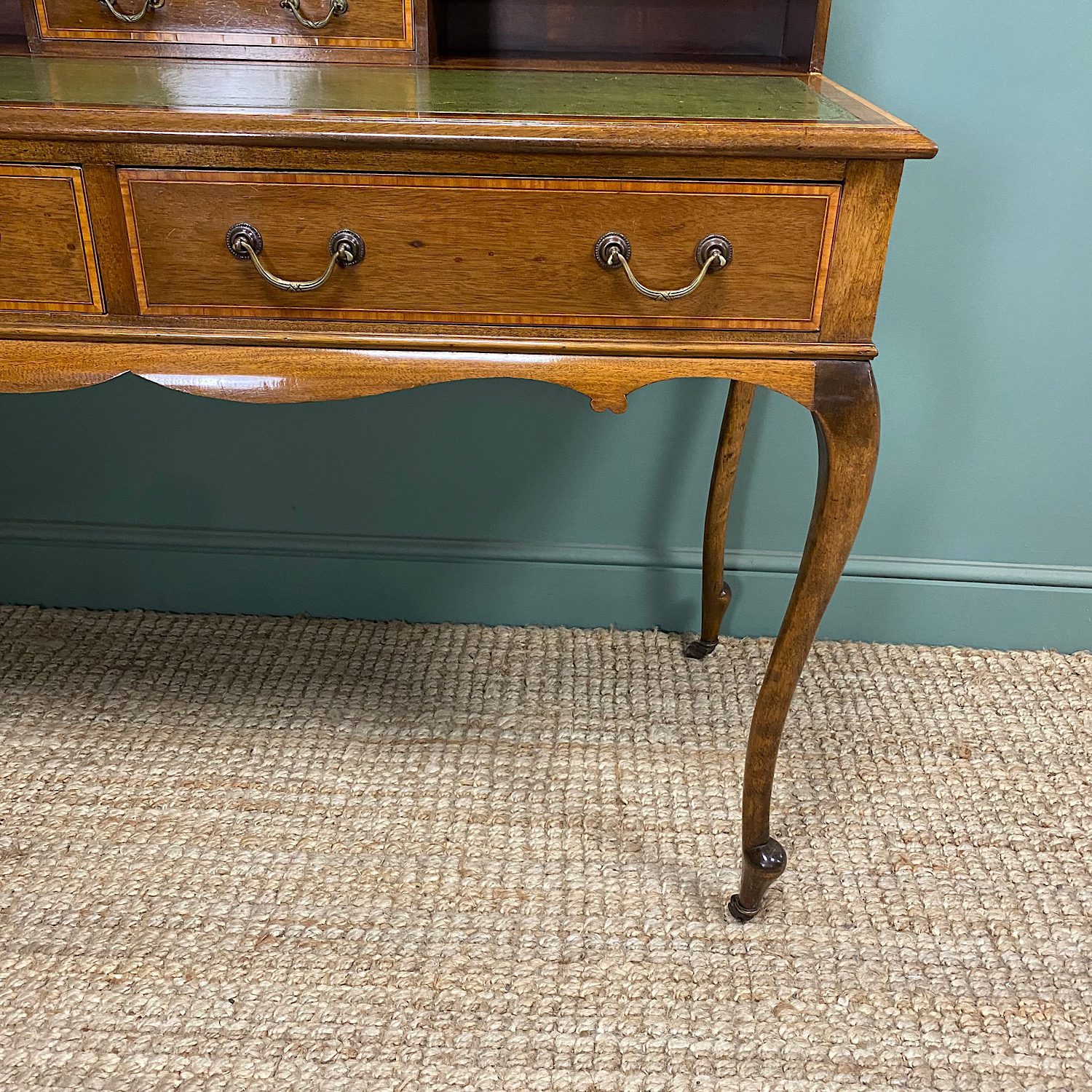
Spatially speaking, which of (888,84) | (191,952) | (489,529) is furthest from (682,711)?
(888,84)

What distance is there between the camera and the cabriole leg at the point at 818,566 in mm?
865

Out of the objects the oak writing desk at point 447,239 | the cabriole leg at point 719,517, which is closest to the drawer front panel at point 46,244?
the oak writing desk at point 447,239

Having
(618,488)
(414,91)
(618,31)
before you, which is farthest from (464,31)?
(618,488)

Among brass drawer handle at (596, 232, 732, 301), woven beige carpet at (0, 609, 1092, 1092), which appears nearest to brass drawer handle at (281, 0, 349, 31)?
brass drawer handle at (596, 232, 732, 301)

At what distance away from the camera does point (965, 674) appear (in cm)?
151

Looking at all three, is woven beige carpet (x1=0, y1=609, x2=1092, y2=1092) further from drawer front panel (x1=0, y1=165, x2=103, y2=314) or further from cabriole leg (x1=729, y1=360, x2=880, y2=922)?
drawer front panel (x1=0, y1=165, x2=103, y2=314)

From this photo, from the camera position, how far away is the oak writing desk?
777mm

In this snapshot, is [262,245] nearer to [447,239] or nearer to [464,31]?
[447,239]

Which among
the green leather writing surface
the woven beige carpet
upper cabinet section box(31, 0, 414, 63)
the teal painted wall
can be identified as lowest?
the woven beige carpet

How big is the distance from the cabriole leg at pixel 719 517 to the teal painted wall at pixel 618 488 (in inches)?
2.8

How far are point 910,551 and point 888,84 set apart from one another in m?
0.64

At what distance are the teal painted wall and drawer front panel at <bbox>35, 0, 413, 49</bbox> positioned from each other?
1.66 feet

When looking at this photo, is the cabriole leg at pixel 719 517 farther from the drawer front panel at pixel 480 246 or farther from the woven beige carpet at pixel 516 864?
the drawer front panel at pixel 480 246

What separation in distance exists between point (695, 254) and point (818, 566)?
306 millimetres
